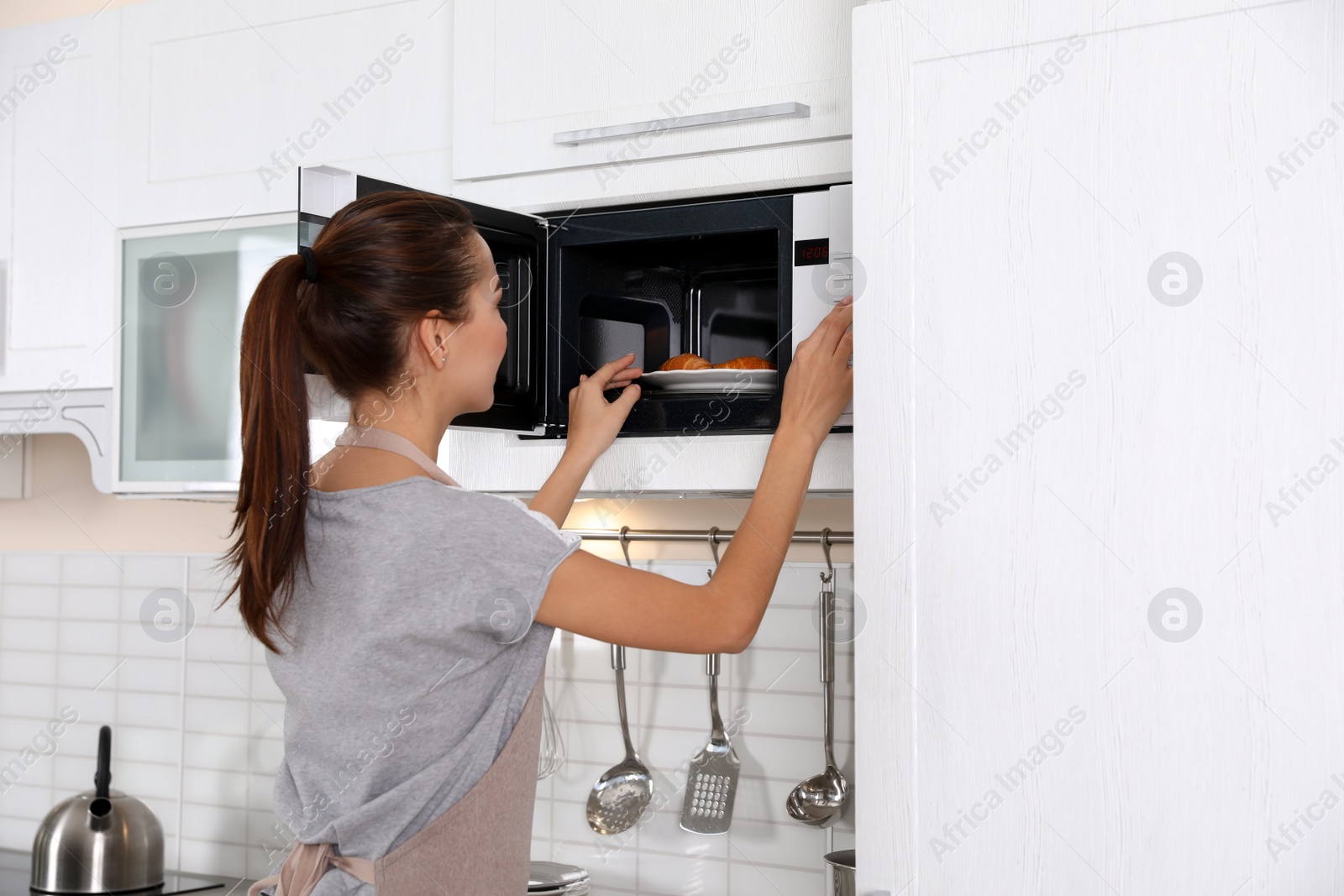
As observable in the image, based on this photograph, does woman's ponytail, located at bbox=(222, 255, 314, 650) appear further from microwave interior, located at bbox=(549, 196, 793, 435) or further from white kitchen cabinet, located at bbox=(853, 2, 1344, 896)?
white kitchen cabinet, located at bbox=(853, 2, 1344, 896)

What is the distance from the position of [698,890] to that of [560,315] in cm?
83

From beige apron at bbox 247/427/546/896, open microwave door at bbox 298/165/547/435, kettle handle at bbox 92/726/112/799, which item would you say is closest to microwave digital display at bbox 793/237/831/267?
open microwave door at bbox 298/165/547/435

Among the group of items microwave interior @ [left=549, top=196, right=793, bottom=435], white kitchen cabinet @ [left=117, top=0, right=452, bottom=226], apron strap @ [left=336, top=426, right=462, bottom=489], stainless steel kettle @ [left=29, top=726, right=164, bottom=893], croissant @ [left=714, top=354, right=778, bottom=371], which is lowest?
stainless steel kettle @ [left=29, top=726, right=164, bottom=893]

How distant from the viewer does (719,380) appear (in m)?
1.16

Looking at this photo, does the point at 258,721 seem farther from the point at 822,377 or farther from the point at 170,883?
the point at 822,377

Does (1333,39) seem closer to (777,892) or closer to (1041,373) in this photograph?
(1041,373)

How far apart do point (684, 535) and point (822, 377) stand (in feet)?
1.69

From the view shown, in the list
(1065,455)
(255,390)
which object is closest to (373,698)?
(255,390)

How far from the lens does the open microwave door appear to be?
45.7 inches

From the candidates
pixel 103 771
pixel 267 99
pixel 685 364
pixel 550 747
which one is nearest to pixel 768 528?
pixel 685 364

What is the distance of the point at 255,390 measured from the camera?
3.04 ft

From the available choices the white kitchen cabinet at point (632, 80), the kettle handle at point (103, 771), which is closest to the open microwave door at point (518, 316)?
the white kitchen cabinet at point (632, 80)

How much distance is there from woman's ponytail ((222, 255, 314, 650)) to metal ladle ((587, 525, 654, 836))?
2.25 feet

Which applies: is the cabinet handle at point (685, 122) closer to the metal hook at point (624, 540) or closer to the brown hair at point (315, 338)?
the brown hair at point (315, 338)
